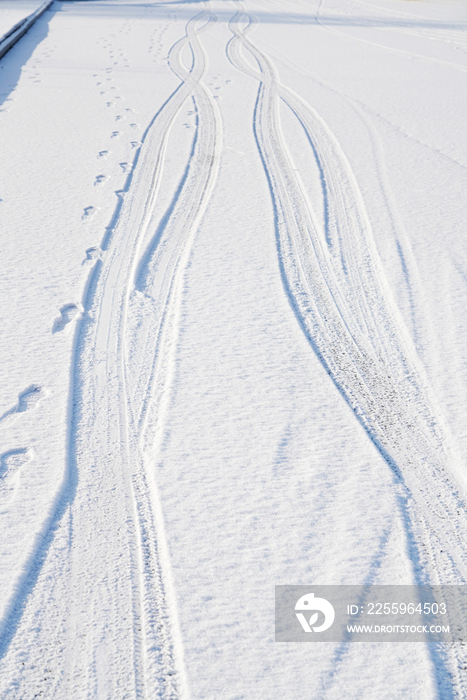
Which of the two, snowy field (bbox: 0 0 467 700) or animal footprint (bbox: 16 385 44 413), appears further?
animal footprint (bbox: 16 385 44 413)

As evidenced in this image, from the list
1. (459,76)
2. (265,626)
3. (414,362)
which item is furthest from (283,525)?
(459,76)

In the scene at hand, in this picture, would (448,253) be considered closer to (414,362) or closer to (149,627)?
(414,362)

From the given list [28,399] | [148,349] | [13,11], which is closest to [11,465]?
[28,399]

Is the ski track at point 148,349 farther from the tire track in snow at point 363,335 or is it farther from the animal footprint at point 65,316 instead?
the tire track in snow at point 363,335

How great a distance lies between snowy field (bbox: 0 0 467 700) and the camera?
1.75 m

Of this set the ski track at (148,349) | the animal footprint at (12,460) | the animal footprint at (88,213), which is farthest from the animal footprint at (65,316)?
the animal footprint at (88,213)

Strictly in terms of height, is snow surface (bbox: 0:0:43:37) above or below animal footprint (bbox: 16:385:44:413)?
above

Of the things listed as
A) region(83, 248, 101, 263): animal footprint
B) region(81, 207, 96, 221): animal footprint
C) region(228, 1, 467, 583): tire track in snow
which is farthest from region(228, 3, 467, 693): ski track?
region(81, 207, 96, 221): animal footprint

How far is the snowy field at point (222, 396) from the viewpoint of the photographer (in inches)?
69.1

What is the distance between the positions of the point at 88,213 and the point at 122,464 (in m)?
2.46

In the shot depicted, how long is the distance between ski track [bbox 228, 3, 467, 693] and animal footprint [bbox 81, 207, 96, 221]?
131 centimetres

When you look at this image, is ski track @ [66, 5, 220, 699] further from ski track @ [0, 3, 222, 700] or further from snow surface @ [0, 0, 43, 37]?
snow surface @ [0, 0, 43, 37]

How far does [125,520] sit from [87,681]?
54 cm

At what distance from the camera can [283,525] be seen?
208cm
